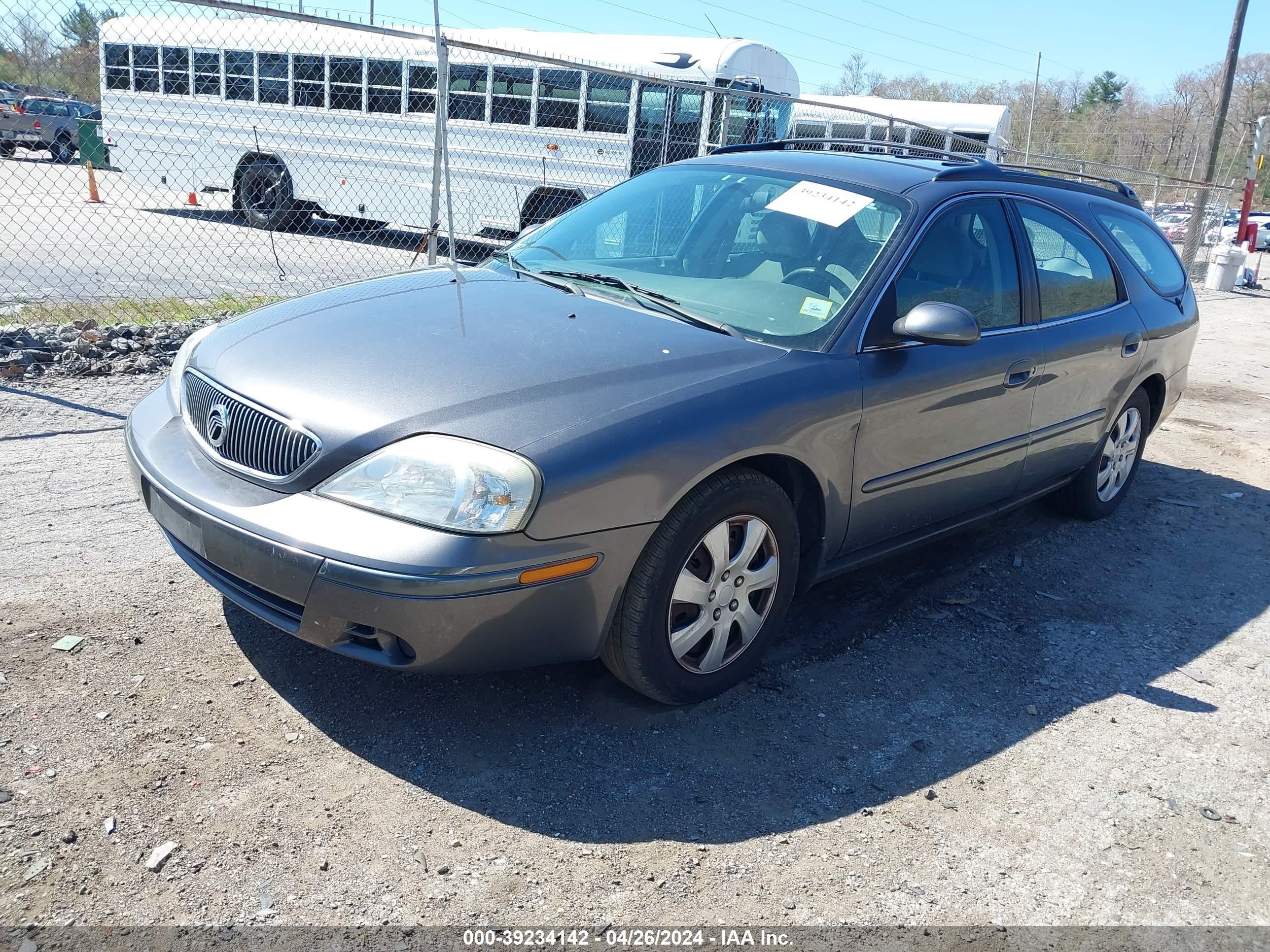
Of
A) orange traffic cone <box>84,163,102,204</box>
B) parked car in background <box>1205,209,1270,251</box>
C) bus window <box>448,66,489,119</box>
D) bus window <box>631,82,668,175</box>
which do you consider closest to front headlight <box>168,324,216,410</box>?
bus window <box>631,82,668,175</box>

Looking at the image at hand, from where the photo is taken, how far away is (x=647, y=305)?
11.8 ft

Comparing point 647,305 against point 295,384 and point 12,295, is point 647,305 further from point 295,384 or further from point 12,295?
point 12,295

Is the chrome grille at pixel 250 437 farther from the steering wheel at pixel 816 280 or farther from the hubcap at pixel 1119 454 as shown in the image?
the hubcap at pixel 1119 454

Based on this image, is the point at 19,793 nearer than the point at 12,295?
Yes

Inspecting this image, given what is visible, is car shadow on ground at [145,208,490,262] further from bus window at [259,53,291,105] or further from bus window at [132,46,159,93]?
bus window at [132,46,159,93]

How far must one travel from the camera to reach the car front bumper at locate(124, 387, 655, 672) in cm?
256

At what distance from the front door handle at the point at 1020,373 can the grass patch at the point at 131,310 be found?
5.15 meters

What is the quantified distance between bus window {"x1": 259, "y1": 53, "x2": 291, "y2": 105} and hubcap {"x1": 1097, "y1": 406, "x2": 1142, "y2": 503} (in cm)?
1211

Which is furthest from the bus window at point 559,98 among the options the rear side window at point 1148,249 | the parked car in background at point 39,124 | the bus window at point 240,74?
the rear side window at point 1148,249

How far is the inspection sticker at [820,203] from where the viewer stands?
3.87 m

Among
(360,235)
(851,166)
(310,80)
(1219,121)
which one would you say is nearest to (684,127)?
(310,80)

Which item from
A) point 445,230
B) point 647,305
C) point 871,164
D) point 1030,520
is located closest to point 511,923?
point 647,305

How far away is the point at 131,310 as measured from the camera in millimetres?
8188

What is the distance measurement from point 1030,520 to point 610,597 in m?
3.36
